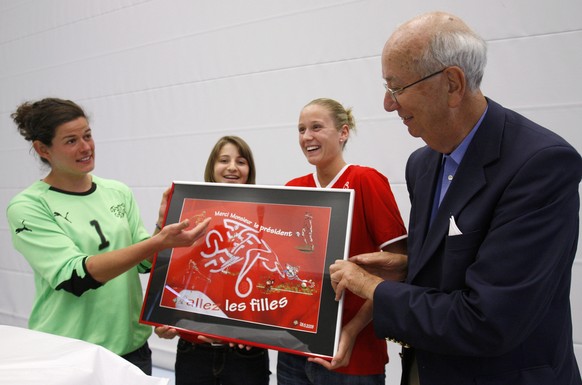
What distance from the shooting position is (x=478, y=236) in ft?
3.36

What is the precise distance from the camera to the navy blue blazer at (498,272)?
94 cm

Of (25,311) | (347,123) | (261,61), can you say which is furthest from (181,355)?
(25,311)

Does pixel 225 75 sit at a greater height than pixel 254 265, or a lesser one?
greater

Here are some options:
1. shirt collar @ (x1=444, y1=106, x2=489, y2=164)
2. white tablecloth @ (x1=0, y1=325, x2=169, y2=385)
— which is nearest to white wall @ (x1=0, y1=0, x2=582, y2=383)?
shirt collar @ (x1=444, y1=106, x2=489, y2=164)

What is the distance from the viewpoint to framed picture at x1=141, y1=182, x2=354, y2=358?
1.41 meters

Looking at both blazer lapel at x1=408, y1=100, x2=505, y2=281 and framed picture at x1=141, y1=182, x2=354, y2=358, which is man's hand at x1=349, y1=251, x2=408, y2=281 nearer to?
framed picture at x1=141, y1=182, x2=354, y2=358

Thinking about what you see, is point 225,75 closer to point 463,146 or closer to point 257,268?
point 257,268

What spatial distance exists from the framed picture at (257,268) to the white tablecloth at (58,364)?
0.79 metres

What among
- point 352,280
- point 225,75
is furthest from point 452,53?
point 225,75

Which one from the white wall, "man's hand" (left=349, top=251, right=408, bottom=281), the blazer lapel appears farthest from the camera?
the white wall

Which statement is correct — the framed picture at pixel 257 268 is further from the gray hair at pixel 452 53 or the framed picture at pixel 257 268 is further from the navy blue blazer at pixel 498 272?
the gray hair at pixel 452 53

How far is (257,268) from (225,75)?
6.98ft

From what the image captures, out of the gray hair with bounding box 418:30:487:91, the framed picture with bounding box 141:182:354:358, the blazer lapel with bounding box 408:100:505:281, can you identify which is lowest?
the framed picture with bounding box 141:182:354:358

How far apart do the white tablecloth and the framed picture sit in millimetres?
787
